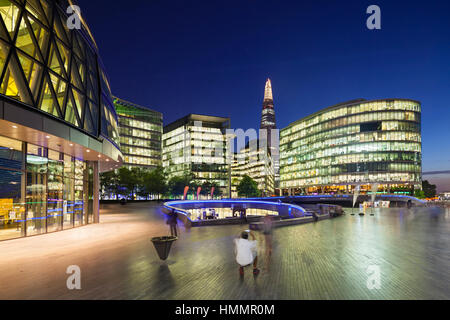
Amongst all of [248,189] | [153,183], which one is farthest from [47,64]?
[248,189]

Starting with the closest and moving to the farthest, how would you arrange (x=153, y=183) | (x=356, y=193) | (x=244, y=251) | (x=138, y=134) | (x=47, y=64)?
1. (x=244, y=251)
2. (x=47, y=64)
3. (x=153, y=183)
4. (x=356, y=193)
5. (x=138, y=134)

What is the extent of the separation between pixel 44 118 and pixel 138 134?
313 ft

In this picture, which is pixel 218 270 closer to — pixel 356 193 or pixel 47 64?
pixel 47 64

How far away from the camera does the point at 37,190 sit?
16359mm

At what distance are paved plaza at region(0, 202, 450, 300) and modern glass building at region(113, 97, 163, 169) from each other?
92.1 m

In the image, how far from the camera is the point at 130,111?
104 meters

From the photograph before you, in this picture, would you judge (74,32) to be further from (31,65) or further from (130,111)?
(130,111)

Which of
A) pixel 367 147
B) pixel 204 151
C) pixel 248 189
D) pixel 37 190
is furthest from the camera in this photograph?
pixel 248 189

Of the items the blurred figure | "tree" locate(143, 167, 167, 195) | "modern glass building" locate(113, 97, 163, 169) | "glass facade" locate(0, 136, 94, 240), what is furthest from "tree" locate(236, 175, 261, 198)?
the blurred figure

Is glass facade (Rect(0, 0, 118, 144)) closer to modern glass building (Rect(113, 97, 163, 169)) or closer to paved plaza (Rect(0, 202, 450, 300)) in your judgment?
paved plaza (Rect(0, 202, 450, 300))

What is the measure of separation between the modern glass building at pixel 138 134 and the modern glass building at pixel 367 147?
67.0m

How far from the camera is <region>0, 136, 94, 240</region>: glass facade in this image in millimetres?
14484
